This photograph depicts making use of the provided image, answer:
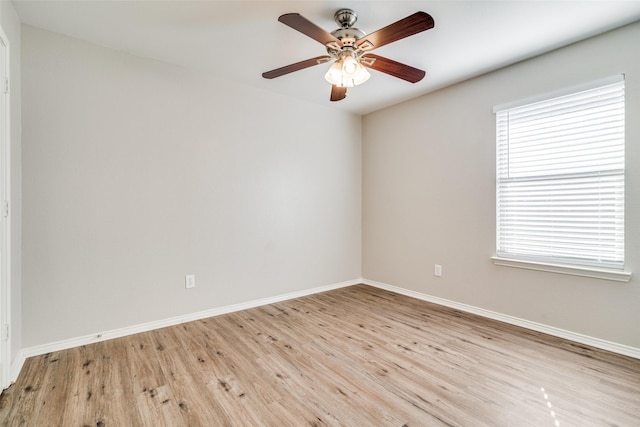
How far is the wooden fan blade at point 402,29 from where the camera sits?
1.61m

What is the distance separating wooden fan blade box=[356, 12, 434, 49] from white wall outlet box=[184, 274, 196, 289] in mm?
A: 2518

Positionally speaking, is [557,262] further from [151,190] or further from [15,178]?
[15,178]

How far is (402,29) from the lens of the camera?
5.69ft

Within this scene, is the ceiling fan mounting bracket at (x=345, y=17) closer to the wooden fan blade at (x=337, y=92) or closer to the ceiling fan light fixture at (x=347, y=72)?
the ceiling fan light fixture at (x=347, y=72)

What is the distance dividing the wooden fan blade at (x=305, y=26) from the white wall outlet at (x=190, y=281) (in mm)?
2389

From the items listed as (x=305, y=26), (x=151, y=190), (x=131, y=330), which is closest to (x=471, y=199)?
(x=305, y=26)

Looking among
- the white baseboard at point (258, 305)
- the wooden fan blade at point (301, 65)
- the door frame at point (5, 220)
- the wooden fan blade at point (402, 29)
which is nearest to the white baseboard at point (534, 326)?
the white baseboard at point (258, 305)

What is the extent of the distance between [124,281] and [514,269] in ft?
11.8

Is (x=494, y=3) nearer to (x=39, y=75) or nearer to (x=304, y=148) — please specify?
(x=304, y=148)

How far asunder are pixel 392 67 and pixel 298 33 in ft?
2.52

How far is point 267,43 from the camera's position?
2.45 meters

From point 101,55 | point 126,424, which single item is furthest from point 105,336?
point 101,55

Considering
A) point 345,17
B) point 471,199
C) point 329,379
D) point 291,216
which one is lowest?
point 329,379

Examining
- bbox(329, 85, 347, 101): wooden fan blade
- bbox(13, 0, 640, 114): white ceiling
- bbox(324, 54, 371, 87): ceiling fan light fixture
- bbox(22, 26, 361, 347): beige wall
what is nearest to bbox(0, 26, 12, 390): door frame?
bbox(22, 26, 361, 347): beige wall
